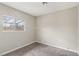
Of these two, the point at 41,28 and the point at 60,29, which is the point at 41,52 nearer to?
the point at 60,29

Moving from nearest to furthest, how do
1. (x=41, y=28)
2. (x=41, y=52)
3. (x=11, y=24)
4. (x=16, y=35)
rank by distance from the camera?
(x=41, y=52)
(x=11, y=24)
(x=16, y=35)
(x=41, y=28)

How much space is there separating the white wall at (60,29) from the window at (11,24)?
1.68 meters

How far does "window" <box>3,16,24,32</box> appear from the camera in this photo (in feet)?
9.45

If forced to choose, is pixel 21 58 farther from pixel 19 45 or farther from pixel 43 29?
pixel 43 29

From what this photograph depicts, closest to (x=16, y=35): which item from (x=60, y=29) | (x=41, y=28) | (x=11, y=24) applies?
(x=11, y=24)

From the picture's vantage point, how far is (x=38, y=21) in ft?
15.9

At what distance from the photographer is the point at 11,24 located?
3176 mm

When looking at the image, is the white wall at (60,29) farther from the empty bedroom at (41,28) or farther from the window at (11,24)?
the window at (11,24)

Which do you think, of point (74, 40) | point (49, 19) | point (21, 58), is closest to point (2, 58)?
point (21, 58)

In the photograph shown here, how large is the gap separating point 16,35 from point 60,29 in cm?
248

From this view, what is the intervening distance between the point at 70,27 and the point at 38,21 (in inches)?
95.2

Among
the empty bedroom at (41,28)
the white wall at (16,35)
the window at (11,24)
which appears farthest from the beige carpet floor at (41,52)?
the window at (11,24)

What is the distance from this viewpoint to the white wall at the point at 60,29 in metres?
3.09

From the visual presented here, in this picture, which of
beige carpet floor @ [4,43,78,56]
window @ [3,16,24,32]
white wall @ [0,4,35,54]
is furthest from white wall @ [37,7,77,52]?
window @ [3,16,24,32]
